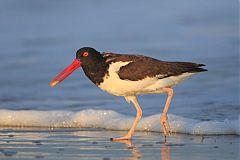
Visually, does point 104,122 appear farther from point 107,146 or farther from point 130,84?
point 107,146

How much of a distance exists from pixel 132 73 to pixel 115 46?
346 inches

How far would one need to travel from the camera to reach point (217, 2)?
21.2m

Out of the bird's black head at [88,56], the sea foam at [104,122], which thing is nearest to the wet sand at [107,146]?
the sea foam at [104,122]

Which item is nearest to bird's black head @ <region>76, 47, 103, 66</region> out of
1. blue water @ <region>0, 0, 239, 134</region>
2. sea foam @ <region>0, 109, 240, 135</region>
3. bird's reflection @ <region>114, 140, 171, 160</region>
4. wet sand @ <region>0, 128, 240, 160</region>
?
wet sand @ <region>0, 128, 240, 160</region>

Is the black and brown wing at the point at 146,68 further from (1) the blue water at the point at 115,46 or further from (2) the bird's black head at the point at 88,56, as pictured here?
(1) the blue water at the point at 115,46

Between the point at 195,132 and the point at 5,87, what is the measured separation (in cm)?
575

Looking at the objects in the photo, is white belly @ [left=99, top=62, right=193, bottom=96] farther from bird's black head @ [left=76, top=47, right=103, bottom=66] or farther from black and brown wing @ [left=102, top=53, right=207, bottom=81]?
bird's black head @ [left=76, top=47, right=103, bottom=66]

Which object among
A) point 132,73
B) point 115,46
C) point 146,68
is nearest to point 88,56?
point 132,73

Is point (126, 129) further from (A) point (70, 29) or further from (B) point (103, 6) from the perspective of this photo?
(B) point (103, 6)

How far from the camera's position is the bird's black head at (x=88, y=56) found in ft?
31.1

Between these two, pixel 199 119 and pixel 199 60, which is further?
pixel 199 60

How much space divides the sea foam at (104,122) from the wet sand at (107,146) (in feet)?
0.75

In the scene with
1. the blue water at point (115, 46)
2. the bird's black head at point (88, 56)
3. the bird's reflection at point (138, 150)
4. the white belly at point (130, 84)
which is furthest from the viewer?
the blue water at point (115, 46)

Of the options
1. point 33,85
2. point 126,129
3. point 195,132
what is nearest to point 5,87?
point 33,85
